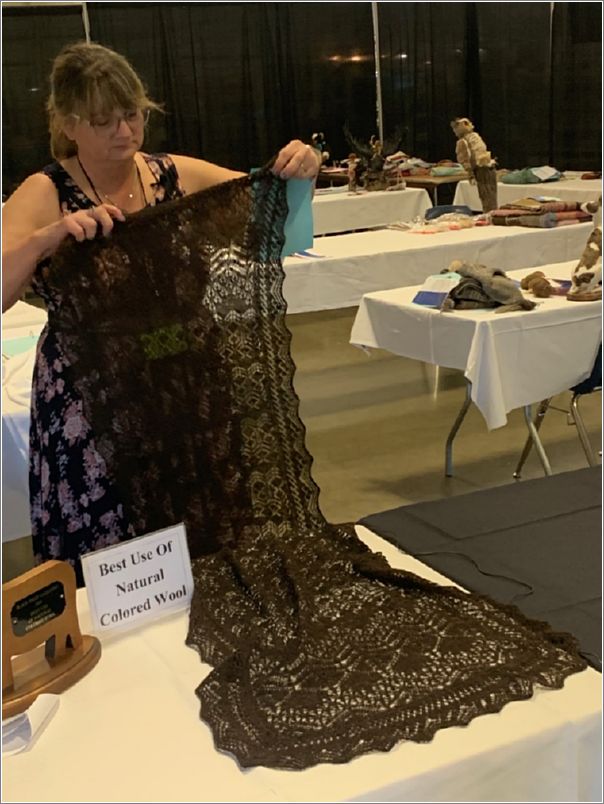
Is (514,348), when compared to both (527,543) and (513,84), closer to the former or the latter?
A: (527,543)

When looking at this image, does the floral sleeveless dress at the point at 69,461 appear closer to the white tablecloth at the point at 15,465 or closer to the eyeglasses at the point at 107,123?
the eyeglasses at the point at 107,123

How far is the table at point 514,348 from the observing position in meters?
2.96

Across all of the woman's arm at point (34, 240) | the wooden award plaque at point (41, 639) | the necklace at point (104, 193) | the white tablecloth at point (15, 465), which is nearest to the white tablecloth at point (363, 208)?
the white tablecloth at point (15, 465)

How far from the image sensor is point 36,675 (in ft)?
3.82

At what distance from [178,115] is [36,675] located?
840 centimetres

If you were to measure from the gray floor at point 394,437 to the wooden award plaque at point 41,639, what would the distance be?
183 cm

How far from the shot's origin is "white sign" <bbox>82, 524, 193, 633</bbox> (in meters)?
1.26

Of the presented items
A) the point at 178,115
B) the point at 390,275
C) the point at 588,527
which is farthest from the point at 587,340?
the point at 178,115

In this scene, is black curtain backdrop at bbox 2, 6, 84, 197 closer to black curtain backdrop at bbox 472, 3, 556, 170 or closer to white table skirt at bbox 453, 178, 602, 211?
white table skirt at bbox 453, 178, 602, 211

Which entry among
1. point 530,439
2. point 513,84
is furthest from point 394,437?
point 513,84

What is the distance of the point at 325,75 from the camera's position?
30.5 feet

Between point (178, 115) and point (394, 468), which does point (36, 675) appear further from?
point (178, 115)

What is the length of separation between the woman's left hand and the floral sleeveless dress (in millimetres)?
374

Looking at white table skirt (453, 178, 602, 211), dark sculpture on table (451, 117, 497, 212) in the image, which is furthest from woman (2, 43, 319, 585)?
white table skirt (453, 178, 602, 211)
